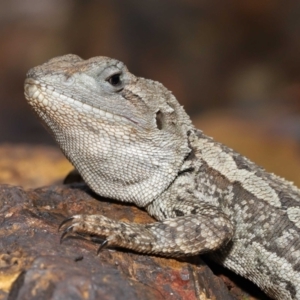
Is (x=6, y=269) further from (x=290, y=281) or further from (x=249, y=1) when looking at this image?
(x=249, y=1)

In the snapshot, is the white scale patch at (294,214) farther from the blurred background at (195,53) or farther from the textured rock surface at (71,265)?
the blurred background at (195,53)

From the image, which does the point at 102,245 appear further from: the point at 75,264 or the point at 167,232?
the point at 167,232

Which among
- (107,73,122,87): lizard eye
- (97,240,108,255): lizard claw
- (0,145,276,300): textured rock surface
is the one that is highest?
(107,73,122,87): lizard eye

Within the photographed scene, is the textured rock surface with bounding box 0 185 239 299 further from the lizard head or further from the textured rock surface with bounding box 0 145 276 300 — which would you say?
the lizard head

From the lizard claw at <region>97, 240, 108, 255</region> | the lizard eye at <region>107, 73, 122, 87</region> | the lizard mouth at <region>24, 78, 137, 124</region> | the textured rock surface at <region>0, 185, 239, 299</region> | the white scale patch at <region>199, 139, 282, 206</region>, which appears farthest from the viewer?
the white scale patch at <region>199, 139, 282, 206</region>

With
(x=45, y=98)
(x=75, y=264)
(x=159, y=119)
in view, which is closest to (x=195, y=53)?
(x=159, y=119)

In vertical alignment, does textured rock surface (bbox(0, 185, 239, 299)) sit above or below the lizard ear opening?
below

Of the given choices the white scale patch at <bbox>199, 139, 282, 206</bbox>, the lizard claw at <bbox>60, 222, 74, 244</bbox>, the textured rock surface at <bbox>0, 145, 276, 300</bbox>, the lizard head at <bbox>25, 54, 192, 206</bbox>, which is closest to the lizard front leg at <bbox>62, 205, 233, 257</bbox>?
the lizard claw at <bbox>60, 222, 74, 244</bbox>
